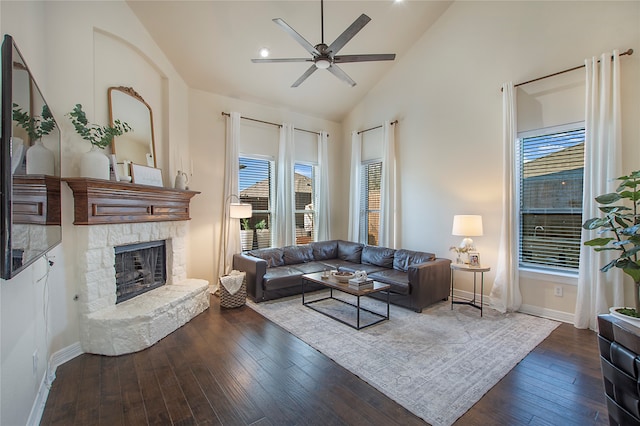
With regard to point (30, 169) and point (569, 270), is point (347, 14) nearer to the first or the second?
point (30, 169)

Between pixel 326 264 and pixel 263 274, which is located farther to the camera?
pixel 326 264

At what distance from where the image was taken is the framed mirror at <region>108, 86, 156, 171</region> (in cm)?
342


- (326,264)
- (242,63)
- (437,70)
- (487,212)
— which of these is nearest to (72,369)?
(326,264)

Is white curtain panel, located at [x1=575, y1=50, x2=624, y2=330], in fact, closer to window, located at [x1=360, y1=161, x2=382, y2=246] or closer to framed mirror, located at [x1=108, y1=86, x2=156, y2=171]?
window, located at [x1=360, y1=161, x2=382, y2=246]

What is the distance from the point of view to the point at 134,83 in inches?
148

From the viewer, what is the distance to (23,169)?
1.58 meters

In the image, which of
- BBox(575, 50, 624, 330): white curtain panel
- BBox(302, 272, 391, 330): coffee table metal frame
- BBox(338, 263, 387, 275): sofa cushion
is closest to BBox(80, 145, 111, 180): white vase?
BBox(302, 272, 391, 330): coffee table metal frame

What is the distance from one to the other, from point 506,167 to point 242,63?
431 cm

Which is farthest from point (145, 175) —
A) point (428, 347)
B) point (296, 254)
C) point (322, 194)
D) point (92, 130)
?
point (428, 347)

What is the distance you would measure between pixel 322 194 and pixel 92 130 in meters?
4.22

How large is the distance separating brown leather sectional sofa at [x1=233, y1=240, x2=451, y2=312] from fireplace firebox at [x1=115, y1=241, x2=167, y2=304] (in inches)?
47.4

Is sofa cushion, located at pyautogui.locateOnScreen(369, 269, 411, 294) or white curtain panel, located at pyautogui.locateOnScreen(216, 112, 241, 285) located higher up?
white curtain panel, located at pyautogui.locateOnScreen(216, 112, 241, 285)

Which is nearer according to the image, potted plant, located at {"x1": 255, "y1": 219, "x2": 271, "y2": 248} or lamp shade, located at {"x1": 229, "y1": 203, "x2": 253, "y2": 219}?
lamp shade, located at {"x1": 229, "y1": 203, "x2": 253, "y2": 219}

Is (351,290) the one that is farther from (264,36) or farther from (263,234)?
(264,36)
